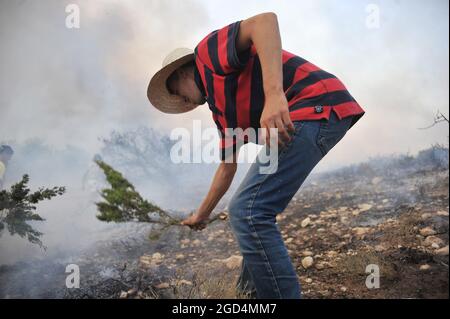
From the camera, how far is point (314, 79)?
158 centimetres

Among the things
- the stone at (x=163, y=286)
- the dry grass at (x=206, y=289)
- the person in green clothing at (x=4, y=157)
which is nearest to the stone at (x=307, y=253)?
the dry grass at (x=206, y=289)

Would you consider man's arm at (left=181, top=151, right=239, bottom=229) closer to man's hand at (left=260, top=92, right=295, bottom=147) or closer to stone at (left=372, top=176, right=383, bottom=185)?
man's hand at (left=260, top=92, right=295, bottom=147)

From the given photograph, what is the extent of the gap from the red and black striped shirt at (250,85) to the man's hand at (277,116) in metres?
0.17

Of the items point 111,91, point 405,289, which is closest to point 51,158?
point 111,91

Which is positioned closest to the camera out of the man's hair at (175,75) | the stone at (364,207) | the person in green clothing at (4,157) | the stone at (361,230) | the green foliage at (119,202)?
the green foliage at (119,202)

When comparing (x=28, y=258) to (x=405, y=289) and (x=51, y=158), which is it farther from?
(x=405, y=289)

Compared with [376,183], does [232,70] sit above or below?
above

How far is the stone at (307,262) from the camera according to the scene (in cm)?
264

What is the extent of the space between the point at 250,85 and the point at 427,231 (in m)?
1.88

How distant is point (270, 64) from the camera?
1385 millimetres

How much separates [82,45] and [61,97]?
1.89 ft

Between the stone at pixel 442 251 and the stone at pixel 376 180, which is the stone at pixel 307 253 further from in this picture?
the stone at pixel 376 180

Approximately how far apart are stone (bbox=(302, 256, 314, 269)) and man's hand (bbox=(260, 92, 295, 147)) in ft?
5.05
